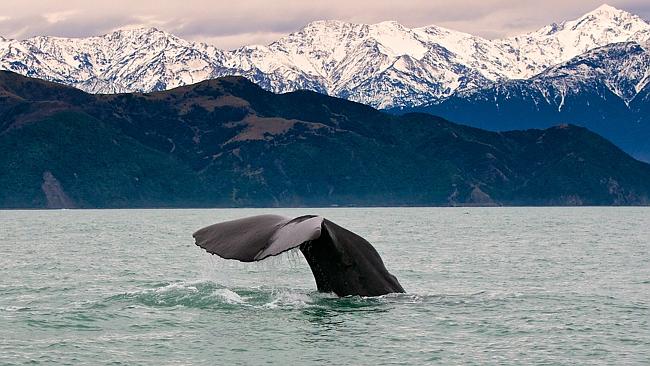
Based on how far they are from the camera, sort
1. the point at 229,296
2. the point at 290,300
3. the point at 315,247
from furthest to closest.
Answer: the point at 229,296, the point at 290,300, the point at 315,247

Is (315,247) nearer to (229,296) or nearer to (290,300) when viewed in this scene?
(290,300)

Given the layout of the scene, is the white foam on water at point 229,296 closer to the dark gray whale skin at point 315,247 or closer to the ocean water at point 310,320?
the ocean water at point 310,320

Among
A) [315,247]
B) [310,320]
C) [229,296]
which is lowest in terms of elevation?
[310,320]

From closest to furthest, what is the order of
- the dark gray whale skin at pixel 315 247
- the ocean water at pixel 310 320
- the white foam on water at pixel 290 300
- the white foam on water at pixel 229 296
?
the dark gray whale skin at pixel 315 247 → the ocean water at pixel 310 320 → the white foam on water at pixel 290 300 → the white foam on water at pixel 229 296

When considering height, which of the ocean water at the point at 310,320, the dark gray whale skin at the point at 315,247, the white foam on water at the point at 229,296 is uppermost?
the dark gray whale skin at the point at 315,247

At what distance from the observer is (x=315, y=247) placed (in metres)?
21.2

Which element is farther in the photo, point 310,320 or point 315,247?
point 310,320

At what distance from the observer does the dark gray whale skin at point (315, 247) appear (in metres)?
18.2

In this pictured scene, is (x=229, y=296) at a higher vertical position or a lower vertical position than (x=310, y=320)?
higher

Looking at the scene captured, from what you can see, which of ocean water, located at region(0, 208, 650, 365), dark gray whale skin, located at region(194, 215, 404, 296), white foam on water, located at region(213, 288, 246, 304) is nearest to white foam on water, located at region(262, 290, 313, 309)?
ocean water, located at region(0, 208, 650, 365)

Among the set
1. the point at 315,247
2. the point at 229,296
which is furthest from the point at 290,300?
the point at 315,247

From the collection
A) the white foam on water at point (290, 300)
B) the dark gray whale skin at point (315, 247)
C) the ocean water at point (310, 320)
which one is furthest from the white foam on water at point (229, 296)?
the dark gray whale skin at point (315, 247)

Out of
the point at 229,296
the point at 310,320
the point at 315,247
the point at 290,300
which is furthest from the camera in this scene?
the point at 229,296

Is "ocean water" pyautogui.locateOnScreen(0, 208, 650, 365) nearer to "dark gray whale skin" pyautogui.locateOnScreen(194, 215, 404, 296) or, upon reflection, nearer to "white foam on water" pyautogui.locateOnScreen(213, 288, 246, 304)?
"white foam on water" pyautogui.locateOnScreen(213, 288, 246, 304)
